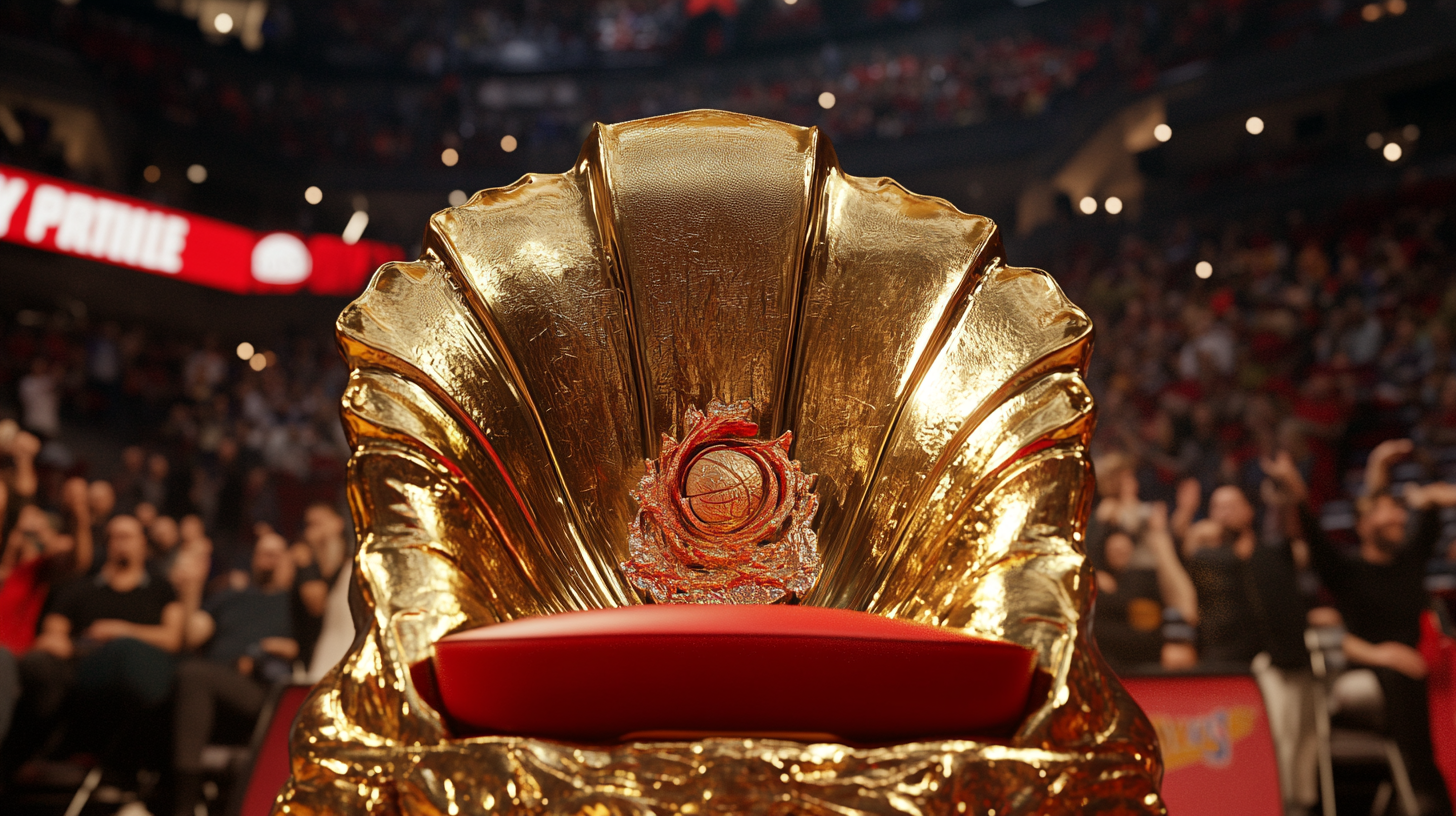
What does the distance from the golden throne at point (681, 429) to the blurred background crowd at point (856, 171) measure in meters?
1.18

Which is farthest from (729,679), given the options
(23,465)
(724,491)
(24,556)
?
(23,465)

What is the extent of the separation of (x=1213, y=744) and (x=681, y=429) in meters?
1.42

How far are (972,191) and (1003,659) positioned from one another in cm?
939

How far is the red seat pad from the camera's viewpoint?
2.63 feet

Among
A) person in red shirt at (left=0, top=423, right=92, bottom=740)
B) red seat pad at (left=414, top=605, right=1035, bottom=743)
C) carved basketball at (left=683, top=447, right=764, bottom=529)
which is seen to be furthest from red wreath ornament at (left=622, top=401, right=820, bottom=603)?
person in red shirt at (left=0, top=423, right=92, bottom=740)

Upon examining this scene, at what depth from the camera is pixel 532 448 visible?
4.25ft

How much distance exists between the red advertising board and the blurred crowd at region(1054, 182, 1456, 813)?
8 cm

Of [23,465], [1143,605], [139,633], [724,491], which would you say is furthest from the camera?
[23,465]

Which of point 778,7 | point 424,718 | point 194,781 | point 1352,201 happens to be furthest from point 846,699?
point 778,7

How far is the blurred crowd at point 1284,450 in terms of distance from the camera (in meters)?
2.83

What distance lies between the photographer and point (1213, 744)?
209 cm

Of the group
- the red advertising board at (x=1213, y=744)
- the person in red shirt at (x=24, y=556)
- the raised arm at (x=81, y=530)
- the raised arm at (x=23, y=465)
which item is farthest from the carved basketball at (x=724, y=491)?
the raised arm at (x=23, y=465)

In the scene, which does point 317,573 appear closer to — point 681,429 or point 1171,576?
point 681,429

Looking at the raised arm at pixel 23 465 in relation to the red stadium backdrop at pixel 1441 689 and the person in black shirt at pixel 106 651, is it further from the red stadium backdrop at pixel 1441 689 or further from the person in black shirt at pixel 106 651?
the red stadium backdrop at pixel 1441 689
